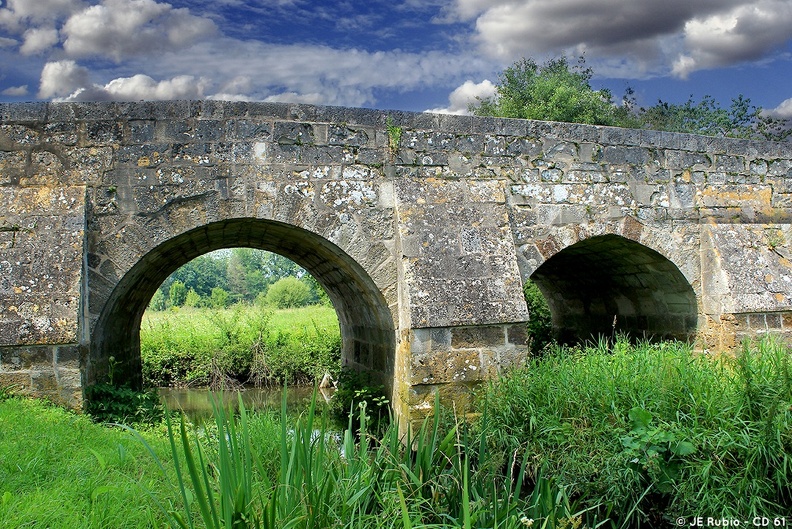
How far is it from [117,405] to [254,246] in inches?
120

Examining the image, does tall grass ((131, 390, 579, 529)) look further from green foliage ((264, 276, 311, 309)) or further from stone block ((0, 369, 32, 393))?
green foliage ((264, 276, 311, 309))

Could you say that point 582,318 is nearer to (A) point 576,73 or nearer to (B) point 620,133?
(B) point 620,133

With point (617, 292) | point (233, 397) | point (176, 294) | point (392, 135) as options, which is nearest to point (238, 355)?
point (233, 397)

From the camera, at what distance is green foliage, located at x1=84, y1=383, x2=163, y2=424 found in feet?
19.0

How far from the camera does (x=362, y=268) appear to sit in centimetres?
639

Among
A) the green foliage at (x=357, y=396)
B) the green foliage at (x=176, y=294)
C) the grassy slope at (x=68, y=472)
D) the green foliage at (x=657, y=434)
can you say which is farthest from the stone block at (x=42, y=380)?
the green foliage at (x=176, y=294)

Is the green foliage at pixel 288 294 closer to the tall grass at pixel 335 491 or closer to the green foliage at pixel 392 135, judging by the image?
the green foliage at pixel 392 135

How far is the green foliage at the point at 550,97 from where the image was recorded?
22609 mm

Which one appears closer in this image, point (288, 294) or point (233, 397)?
point (233, 397)

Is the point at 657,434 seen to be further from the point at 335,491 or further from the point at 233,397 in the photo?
the point at 233,397

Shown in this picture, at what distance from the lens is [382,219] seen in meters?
6.39

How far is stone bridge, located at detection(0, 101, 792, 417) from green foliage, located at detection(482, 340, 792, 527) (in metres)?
0.86

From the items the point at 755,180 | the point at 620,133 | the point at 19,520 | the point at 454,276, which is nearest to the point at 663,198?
the point at 620,133

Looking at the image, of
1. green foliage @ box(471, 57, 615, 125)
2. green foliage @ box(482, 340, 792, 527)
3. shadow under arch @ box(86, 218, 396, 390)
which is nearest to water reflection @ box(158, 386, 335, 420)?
shadow under arch @ box(86, 218, 396, 390)
